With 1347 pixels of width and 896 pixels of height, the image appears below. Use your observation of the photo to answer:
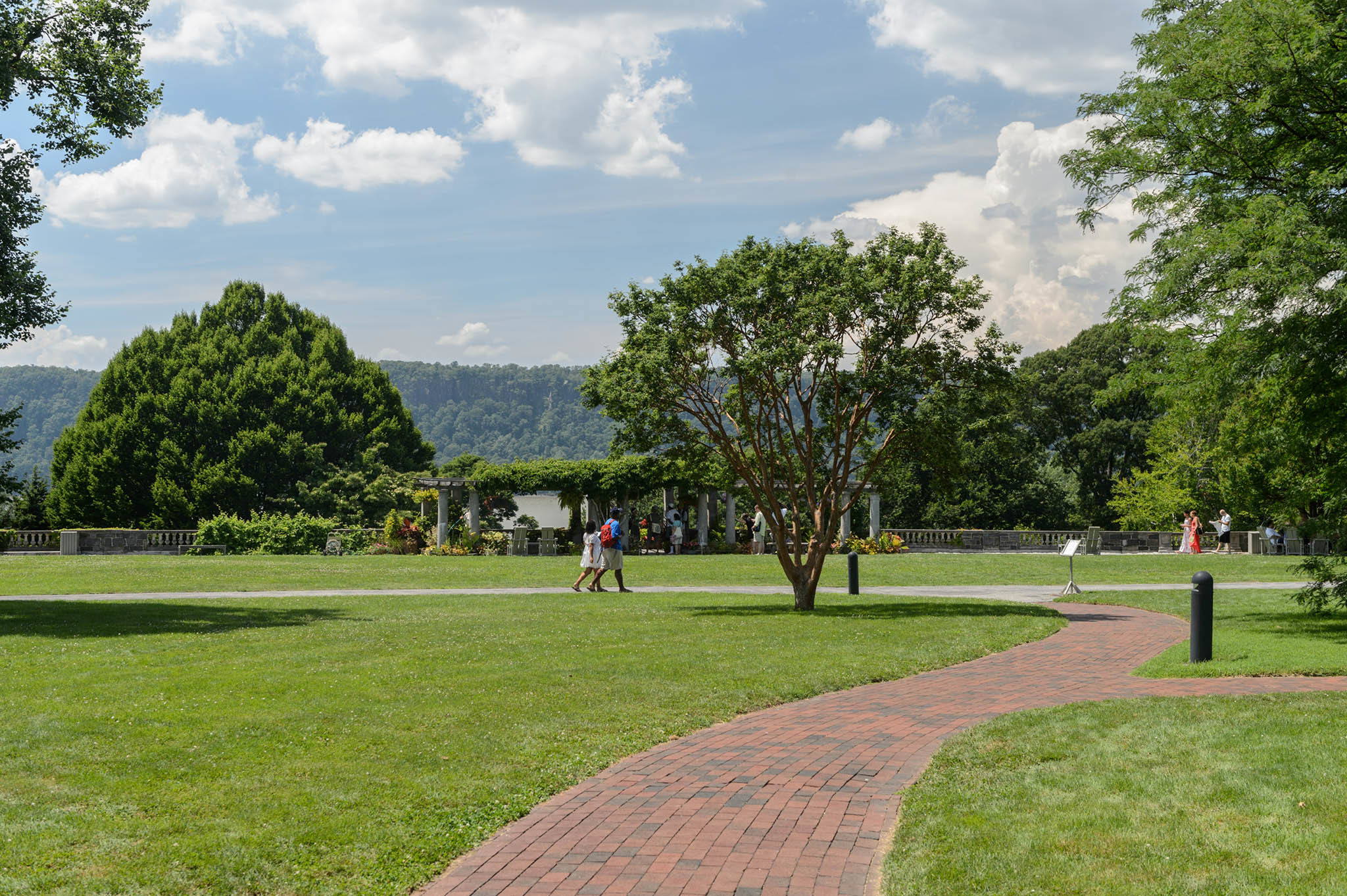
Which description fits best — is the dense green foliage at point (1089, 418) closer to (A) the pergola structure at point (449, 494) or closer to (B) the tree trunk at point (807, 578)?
(A) the pergola structure at point (449, 494)

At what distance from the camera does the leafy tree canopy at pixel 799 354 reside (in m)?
18.5

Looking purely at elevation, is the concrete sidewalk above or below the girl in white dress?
below

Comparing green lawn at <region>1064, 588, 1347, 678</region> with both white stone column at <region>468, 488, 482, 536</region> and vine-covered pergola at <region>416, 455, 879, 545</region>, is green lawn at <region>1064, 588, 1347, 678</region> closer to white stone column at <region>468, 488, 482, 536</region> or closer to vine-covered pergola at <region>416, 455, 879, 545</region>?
vine-covered pergola at <region>416, 455, 879, 545</region>

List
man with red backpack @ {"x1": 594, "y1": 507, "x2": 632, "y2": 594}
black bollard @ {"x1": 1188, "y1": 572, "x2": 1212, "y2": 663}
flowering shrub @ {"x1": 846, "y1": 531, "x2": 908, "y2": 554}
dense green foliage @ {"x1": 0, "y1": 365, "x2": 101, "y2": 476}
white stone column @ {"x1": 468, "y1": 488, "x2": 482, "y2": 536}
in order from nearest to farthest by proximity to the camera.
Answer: black bollard @ {"x1": 1188, "y1": 572, "x2": 1212, "y2": 663}
man with red backpack @ {"x1": 594, "y1": 507, "x2": 632, "y2": 594}
flowering shrub @ {"x1": 846, "y1": 531, "x2": 908, "y2": 554}
white stone column @ {"x1": 468, "y1": 488, "x2": 482, "y2": 536}
dense green foliage @ {"x1": 0, "y1": 365, "x2": 101, "y2": 476}

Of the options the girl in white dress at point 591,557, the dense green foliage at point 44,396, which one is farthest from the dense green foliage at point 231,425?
the dense green foliage at point 44,396

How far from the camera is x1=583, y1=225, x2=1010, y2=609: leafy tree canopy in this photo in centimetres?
1845

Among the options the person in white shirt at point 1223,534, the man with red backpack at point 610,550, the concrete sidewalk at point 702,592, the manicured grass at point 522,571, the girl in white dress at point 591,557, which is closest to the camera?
the concrete sidewalk at point 702,592

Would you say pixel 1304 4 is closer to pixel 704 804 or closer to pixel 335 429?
pixel 704 804

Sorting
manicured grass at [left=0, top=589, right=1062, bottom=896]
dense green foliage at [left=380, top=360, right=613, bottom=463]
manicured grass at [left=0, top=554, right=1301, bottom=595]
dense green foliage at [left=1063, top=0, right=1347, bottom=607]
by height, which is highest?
dense green foliage at [left=380, top=360, right=613, bottom=463]

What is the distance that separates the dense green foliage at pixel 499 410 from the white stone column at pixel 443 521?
377ft

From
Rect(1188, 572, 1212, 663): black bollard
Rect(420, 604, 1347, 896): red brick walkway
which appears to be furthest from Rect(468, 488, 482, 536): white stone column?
Rect(1188, 572, 1212, 663): black bollard

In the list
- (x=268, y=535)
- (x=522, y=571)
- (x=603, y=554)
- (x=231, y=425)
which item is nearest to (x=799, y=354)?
(x=603, y=554)

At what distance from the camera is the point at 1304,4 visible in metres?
14.0

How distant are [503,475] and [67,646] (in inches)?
1164
